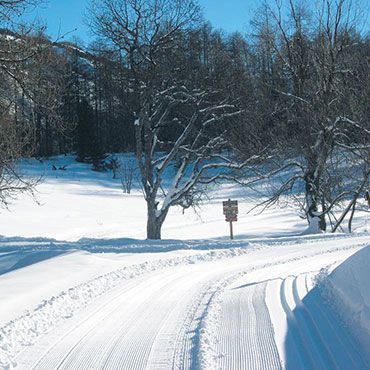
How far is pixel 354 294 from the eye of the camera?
21.1 feet

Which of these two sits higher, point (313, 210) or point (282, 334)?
point (313, 210)

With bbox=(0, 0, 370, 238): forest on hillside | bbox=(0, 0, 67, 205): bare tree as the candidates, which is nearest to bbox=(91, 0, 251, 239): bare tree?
bbox=(0, 0, 370, 238): forest on hillside

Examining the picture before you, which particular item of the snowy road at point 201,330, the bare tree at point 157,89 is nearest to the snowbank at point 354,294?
the snowy road at point 201,330

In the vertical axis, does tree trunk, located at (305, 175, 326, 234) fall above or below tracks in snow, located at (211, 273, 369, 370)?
above

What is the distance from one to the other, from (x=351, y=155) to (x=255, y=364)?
1894 cm

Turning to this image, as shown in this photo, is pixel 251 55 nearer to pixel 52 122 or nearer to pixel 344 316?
pixel 52 122

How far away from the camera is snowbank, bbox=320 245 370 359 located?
5648 millimetres

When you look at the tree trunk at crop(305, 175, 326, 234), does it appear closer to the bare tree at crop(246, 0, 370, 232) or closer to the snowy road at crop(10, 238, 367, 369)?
the bare tree at crop(246, 0, 370, 232)

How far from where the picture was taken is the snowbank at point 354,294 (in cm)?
565

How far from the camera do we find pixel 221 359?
5.34 metres

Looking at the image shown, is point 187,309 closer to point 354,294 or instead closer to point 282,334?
point 282,334

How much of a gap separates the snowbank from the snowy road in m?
0.14

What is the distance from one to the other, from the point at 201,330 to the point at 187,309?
4.49 feet

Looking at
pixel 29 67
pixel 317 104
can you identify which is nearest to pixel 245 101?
pixel 317 104
